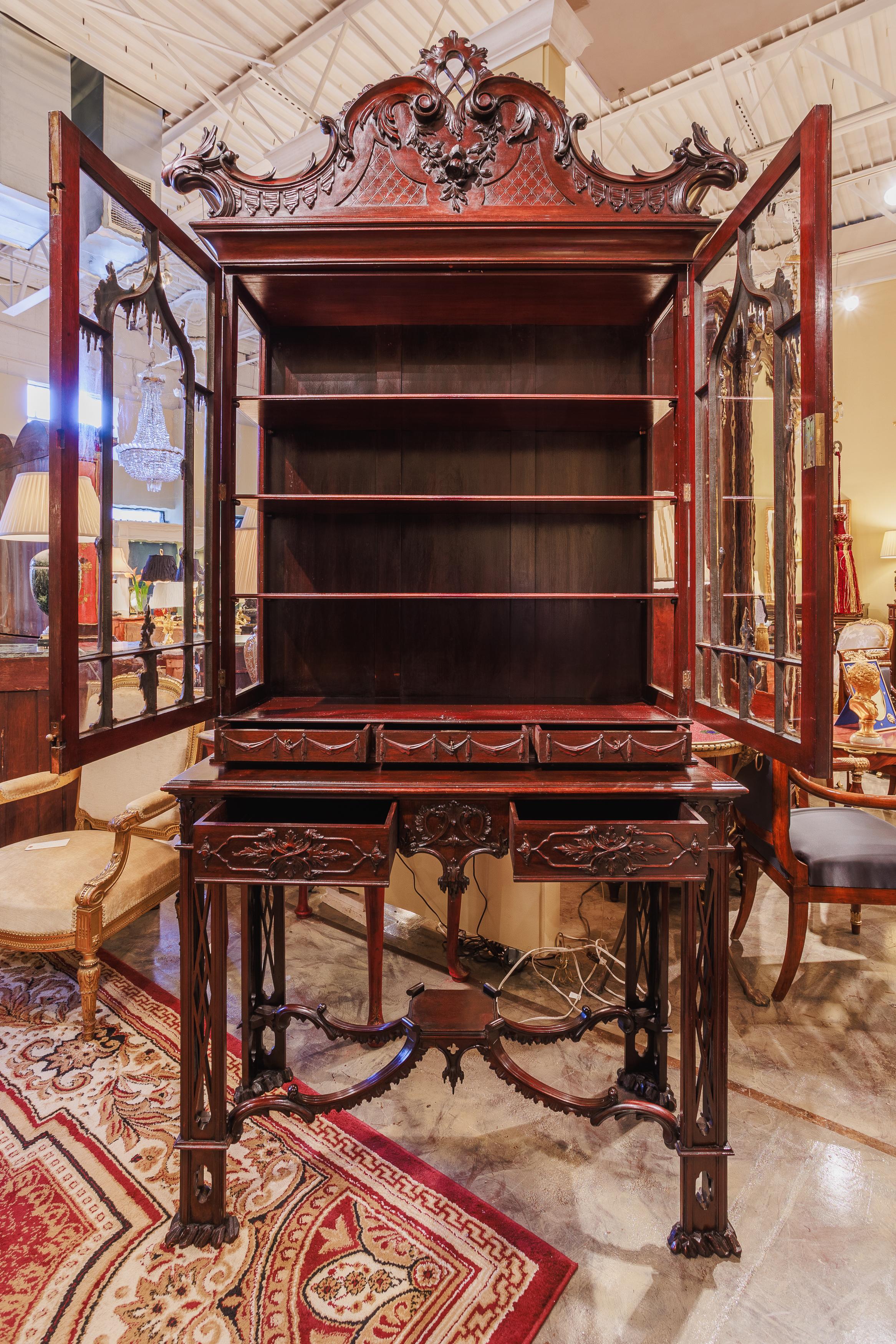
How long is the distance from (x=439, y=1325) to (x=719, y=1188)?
0.60 m

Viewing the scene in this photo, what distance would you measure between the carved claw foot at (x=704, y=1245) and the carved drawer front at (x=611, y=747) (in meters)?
0.95

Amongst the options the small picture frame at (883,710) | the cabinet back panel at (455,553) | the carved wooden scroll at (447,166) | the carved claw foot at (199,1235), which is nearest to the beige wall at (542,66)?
the carved wooden scroll at (447,166)

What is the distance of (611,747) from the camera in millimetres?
1431

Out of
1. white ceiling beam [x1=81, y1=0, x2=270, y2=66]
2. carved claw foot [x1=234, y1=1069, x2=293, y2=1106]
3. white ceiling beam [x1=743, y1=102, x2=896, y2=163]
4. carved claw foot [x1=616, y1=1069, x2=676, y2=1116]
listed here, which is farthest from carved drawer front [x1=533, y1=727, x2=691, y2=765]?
white ceiling beam [x1=743, y1=102, x2=896, y2=163]

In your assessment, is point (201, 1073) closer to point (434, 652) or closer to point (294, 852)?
point (294, 852)

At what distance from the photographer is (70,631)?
1.28 m

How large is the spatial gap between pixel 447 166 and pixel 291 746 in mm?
1272

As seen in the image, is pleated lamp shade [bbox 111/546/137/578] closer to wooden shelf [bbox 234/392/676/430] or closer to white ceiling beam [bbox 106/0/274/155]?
wooden shelf [bbox 234/392/676/430]

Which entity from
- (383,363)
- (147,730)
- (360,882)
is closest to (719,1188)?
(360,882)

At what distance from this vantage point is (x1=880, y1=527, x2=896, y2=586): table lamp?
714 cm

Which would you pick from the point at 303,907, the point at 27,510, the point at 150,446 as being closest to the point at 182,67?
the point at 150,446

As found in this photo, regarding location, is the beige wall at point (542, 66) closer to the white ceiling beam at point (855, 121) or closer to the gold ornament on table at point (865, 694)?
the gold ornament on table at point (865, 694)

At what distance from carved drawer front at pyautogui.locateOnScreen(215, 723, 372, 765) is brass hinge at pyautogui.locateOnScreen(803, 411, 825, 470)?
0.99 metres

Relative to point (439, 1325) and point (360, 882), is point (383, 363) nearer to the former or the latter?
point (360, 882)
